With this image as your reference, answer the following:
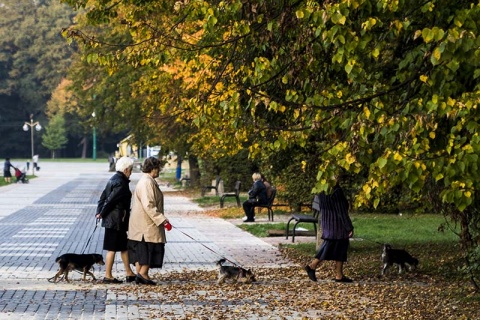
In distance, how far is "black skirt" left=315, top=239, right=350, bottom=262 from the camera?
14539 millimetres

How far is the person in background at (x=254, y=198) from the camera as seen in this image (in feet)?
91.0

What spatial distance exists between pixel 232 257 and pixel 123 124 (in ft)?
97.2

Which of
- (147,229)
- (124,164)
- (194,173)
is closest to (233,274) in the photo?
(147,229)

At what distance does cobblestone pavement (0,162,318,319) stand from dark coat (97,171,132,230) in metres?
0.85

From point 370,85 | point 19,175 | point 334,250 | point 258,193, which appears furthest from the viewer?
point 19,175

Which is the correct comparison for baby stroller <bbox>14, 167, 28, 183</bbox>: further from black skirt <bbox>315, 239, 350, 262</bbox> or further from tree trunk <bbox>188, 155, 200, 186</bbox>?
black skirt <bbox>315, 239, 350, 262</bbox>

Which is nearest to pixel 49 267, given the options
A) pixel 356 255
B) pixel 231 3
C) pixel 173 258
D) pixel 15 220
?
pixel 173 258

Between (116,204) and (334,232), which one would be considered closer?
(116,204)

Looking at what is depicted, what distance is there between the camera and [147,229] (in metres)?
14.2

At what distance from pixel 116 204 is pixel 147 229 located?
571 mm

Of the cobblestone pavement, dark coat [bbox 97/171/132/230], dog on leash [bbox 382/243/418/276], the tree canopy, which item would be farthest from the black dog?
dog on leash [bbox 382/243/418/276]

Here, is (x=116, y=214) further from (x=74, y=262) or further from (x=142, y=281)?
(x=142, y=281)

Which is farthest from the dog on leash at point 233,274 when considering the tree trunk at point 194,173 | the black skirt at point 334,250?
the tree trunk at point 194,173

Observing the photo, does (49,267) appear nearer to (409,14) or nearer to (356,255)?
(356,255)
